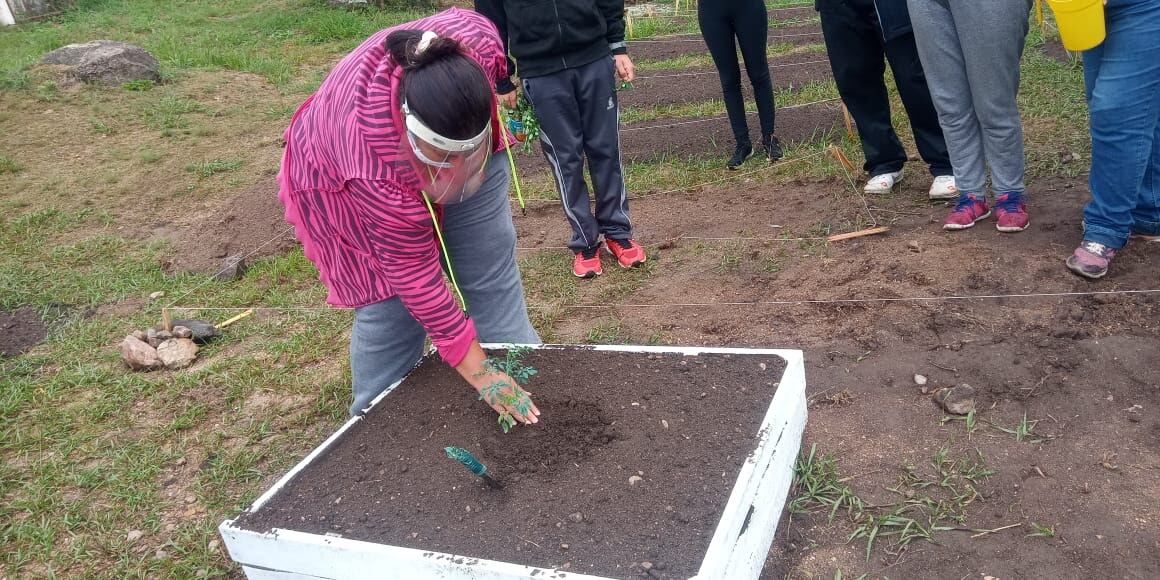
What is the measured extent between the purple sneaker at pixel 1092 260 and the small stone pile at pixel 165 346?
3.43 m

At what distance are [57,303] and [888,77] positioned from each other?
5321mm

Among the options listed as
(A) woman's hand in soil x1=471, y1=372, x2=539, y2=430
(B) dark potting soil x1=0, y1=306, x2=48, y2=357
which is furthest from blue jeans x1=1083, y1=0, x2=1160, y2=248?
(B) dark potting soil x1=0, y1=306, x2=48, y2=357

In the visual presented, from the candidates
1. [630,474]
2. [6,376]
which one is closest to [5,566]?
[6,376]

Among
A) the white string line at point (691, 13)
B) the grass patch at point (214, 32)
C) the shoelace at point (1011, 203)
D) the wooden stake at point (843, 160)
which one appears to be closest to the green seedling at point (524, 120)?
the wooden stake at point (843, 160)

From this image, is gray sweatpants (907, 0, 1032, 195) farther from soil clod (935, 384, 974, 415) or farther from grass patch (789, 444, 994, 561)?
grass patch (789, 444, 994, 561)

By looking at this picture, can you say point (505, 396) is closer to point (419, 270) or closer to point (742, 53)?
point (419, 270)

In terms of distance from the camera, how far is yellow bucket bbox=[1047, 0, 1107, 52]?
2514 millimetres

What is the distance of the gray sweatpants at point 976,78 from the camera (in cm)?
293

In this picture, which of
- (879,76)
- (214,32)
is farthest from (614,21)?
(214,32)

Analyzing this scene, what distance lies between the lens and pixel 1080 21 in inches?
101

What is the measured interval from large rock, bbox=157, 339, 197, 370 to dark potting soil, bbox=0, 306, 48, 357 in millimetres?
856

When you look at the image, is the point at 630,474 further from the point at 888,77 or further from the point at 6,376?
the point at 888,77

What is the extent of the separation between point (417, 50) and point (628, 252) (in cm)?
220

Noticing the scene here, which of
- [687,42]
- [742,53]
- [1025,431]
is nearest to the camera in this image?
[1025,431]
